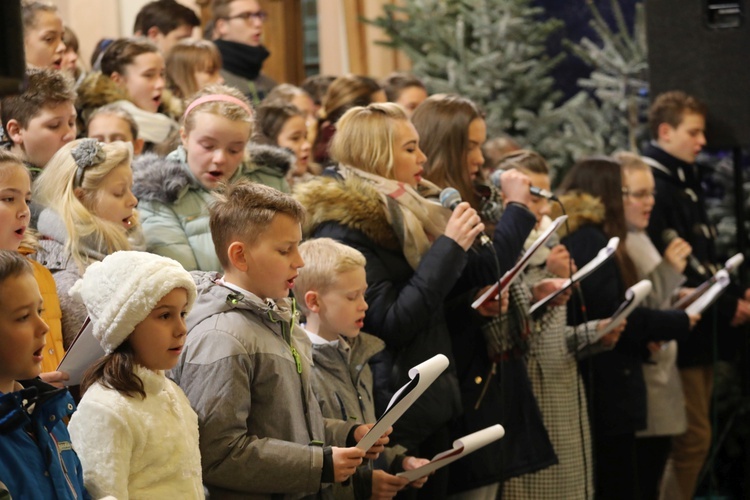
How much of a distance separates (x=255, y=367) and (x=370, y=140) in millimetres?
1155

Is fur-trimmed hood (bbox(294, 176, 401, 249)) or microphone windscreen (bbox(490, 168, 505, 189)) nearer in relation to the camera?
fur-trimmed hood (bbox(294, 176, 401, 249))

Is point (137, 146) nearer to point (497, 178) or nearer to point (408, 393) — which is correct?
point (497, 178)

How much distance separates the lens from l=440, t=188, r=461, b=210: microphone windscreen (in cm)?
372

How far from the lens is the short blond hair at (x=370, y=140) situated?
3744 millimetres

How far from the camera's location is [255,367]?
2836 millimetres

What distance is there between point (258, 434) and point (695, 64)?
3920 mm

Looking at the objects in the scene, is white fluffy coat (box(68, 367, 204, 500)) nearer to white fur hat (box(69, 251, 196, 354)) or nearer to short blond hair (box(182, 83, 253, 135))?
white fur hat (box(69, 251, 196, 354))

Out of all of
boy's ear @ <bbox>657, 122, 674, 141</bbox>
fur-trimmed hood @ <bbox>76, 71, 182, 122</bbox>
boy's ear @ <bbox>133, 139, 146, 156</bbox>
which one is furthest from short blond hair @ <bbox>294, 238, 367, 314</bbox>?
boy's ear @ <bbox>657, 122, 674, 141</bbox>

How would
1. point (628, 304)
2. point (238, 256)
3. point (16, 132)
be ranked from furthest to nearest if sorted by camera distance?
point (628, 304), point (16, 132), point (238, 256)

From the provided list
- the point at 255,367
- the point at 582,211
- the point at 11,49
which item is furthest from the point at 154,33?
the point at 11,49

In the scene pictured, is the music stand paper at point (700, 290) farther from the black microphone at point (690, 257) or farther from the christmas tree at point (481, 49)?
the christmas tree at point (481, 49)

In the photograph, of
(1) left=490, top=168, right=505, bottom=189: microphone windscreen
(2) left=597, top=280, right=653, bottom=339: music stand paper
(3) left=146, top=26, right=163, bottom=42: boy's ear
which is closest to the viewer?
(1) left=490, top=168, right=505, bottom=189: microphone windscreen

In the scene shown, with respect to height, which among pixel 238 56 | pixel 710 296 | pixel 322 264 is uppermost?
pixel 238 56

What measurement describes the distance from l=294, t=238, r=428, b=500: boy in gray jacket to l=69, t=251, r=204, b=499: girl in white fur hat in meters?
0.67
